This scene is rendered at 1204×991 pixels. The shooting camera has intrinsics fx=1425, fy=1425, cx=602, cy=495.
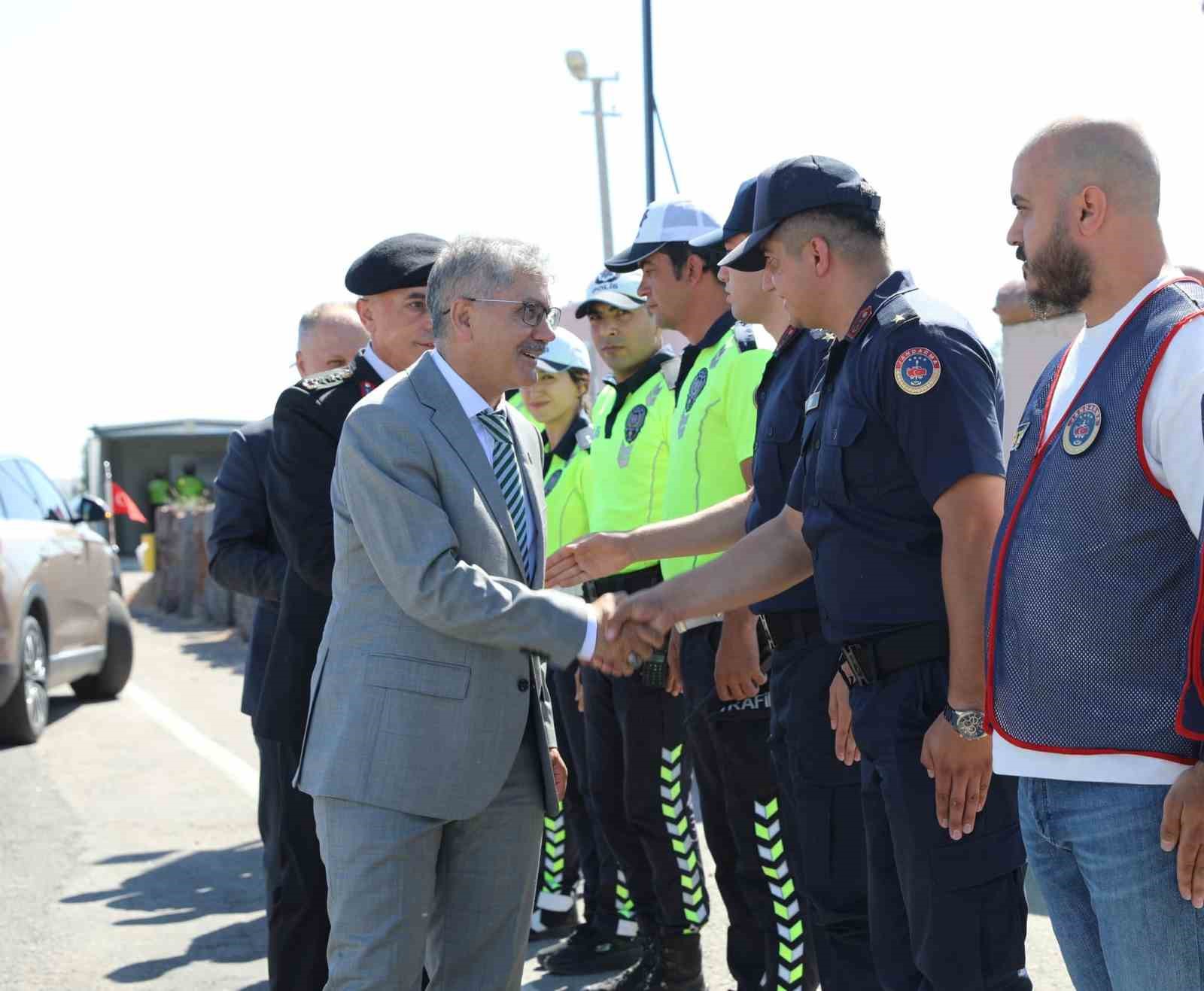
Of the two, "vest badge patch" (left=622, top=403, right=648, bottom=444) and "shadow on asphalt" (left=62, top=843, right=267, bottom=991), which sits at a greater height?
"vest badge patch" (left=622, top=403, right=648, bottom=444)

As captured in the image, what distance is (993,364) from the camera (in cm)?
305

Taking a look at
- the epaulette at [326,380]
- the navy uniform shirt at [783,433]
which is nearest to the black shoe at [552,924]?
the navy uniform shirt at [783,433]

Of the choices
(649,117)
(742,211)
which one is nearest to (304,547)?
(742,211)

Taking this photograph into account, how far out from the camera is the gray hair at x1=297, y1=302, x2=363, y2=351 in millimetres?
5387

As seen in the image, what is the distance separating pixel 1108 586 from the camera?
239 cm

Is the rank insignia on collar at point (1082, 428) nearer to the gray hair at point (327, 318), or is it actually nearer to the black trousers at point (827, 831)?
the black trousers at point (827, 831)

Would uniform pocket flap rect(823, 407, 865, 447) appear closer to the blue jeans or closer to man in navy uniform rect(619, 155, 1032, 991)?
man in navy uniform rect(619, 155, 1032, 991)

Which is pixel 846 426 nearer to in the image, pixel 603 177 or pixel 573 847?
pixel 573 847

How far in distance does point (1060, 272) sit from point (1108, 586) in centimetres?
58

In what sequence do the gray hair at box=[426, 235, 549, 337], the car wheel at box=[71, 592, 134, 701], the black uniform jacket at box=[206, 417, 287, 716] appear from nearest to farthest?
the gray hair at box=[426, 235, 549, 337], the black uniform jacket at box=[206, 417, 287, 716], the car wheel at box=[71, 592, 134, 701]

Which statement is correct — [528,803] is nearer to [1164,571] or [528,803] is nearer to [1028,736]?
[1028,736]

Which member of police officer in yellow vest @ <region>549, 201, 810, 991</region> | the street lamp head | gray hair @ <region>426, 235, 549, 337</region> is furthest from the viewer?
the street lamp head

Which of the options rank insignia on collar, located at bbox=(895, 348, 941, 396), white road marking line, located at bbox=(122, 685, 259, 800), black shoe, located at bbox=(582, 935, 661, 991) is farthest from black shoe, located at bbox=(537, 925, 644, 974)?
rank insignia on collar, located at bbox=(895, 348, 941, 396)

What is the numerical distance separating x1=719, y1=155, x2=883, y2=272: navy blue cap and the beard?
0.78 metres
